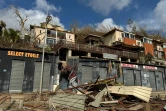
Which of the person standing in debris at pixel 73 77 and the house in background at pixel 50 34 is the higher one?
the house in background at pixel 50 34

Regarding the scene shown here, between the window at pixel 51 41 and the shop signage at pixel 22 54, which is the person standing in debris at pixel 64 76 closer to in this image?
the shop signage at pixel 22 54

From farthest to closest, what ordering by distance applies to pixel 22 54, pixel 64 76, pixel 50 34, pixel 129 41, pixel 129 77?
pixel 129 41 < pixel 50 34 < pixel 129 77 < pixel 64 76 < pixel 22 54


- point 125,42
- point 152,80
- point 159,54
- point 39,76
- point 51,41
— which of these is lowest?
point 152,80

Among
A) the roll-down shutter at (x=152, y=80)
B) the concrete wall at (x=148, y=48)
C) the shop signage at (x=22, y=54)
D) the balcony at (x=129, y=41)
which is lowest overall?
the roll-down shutter at (x=152, y=80)

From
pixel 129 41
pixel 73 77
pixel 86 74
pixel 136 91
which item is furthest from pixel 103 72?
pixel 129 41

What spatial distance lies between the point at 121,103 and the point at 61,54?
71.2 ft

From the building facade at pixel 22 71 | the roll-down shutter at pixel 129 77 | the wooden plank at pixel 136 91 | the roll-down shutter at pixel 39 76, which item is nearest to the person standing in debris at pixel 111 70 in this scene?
the roll-down shutter at pixel 129 77

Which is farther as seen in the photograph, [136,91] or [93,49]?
[93,49]

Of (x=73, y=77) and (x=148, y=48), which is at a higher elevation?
(x=148, y=48)

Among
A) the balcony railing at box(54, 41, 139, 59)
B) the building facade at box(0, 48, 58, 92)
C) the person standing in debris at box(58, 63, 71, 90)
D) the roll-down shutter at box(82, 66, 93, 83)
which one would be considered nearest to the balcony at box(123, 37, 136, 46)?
the balcony railing at box(54, 41, 139, 59)

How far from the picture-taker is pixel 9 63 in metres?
23.2

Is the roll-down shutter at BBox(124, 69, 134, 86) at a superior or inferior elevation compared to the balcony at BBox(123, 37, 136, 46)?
inferior

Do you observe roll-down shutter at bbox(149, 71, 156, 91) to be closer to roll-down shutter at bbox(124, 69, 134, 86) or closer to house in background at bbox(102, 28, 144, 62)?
roll-down shutter at bbox(124, 69, 134, 86)

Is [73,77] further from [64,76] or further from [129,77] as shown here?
[129,77]
